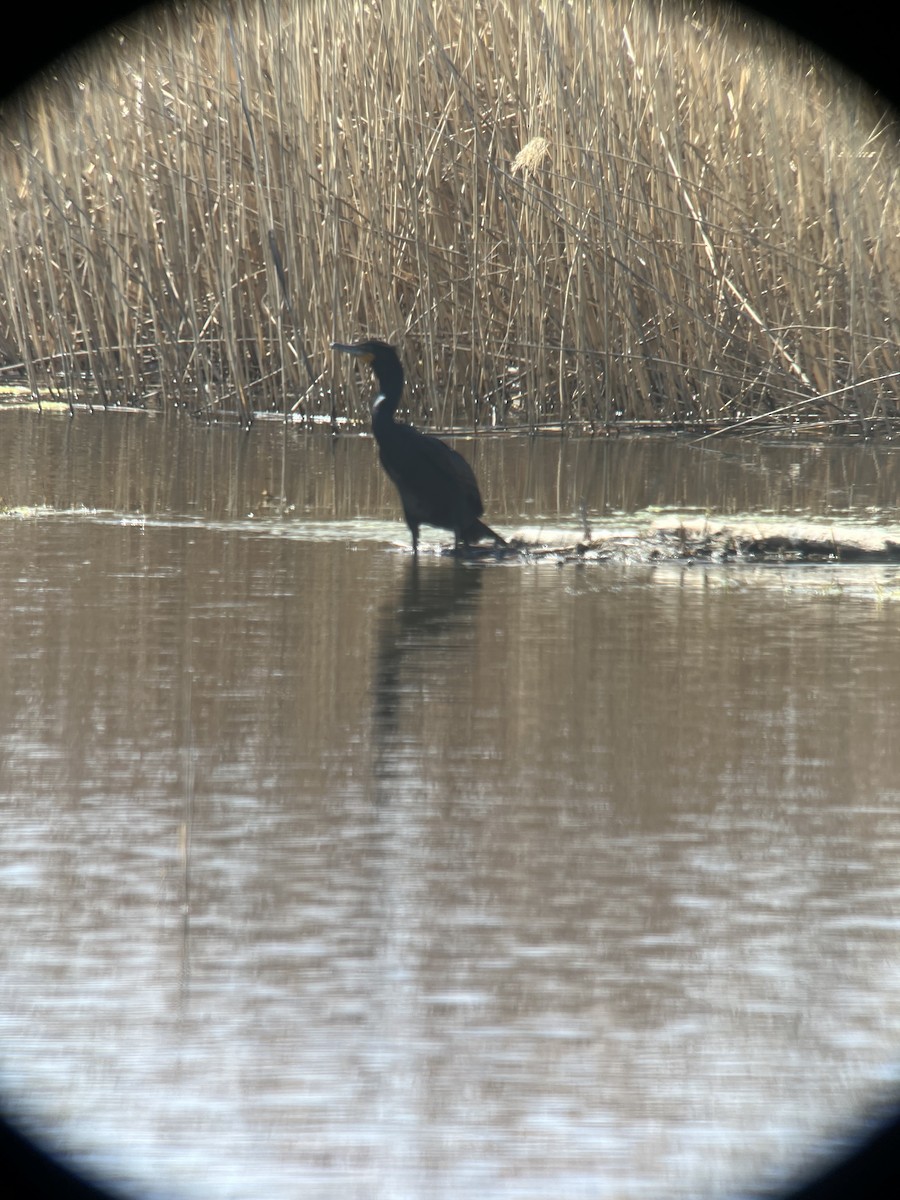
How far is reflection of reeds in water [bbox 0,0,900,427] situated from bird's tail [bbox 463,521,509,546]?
371 centimetres

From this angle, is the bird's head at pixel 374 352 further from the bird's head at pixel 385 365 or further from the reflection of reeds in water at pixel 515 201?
the reflection of reeds in water at pixel 515 201

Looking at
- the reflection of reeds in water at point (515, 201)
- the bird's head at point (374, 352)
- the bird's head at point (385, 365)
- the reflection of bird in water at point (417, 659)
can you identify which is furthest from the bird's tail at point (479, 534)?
the reflection of reeds in water at point (515, 201)

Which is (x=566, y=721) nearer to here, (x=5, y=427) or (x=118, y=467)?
(x=118, y=467)

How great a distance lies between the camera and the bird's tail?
7500mm

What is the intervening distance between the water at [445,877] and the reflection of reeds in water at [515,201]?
483 cm

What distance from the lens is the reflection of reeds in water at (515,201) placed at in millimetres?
11070

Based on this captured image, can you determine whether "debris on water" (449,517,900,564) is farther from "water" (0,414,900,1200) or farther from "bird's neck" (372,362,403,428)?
"bird's neck" (372,362,403,428)

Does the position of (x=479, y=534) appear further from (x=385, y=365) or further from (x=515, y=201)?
(x=515, y=201)

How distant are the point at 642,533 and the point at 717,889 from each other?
418cm

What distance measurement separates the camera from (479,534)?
7.53 m

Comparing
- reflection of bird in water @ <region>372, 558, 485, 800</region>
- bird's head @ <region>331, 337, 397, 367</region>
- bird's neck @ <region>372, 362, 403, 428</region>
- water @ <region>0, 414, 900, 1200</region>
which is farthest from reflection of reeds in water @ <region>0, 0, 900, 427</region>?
water @ <region>0, 414, 900, 1200</region>

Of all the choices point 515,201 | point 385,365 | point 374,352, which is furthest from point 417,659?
point 515,201

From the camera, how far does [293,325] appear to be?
11.9 meters

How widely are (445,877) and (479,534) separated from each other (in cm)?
417
